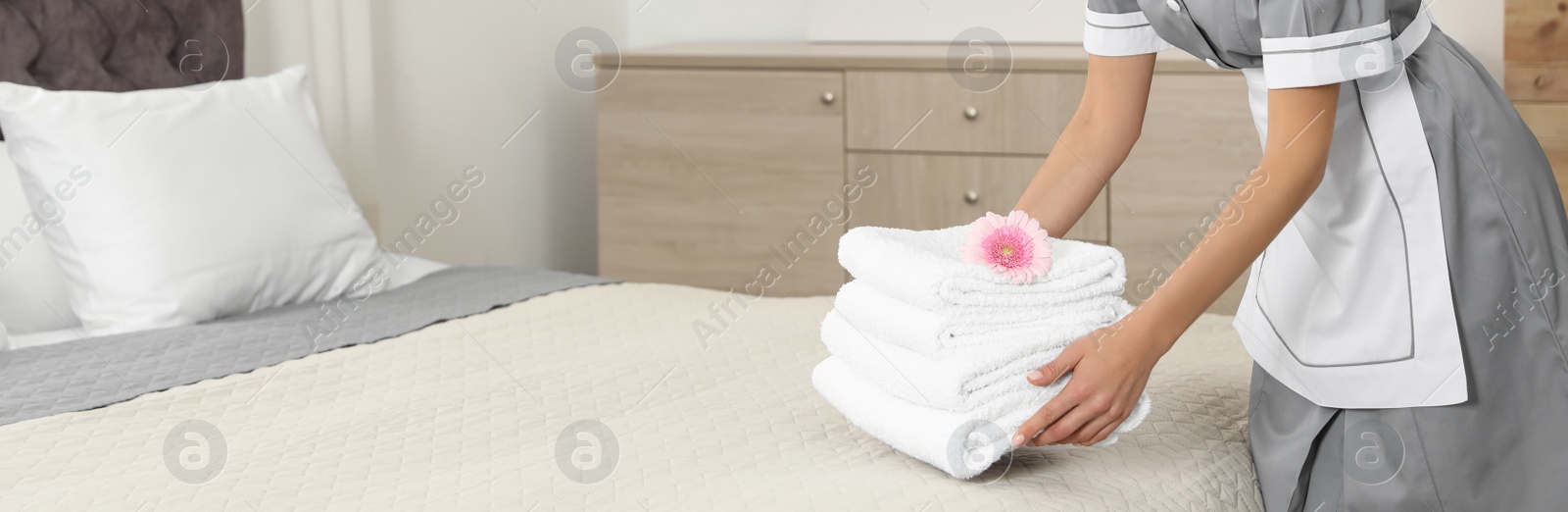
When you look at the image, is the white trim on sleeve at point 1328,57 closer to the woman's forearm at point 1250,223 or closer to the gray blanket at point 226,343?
the woman's forearm at point 1250,223

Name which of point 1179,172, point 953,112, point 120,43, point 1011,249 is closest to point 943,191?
point 953,112

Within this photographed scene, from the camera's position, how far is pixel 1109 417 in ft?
3.08

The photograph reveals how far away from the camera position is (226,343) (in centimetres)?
145

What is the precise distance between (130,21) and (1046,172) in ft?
4.62

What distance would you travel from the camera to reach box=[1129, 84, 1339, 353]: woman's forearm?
36.9 inches

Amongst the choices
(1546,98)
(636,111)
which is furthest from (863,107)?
(1546,98)

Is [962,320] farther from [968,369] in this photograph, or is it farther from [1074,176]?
[1074,176]

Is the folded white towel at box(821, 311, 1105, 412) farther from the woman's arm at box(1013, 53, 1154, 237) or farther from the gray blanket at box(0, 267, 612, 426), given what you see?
the gray blanket at box(0, 267, 612, 426)

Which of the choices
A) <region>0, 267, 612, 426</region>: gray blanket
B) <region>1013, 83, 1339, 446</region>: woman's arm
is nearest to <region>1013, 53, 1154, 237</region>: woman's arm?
<region>1013, 83, 1339, 446</region>: woman's arm

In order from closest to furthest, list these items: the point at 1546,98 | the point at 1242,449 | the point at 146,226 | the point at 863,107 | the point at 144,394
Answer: the point at 1242,449 < the point at 144,394 < the point at 146,226 < the point at 1546,98 < the point at 863,107

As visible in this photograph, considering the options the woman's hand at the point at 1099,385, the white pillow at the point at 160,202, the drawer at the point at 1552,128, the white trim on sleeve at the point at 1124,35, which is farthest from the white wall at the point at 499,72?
the woman's hand at the point at 1099,385

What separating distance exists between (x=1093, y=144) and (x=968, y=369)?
1.23 feet

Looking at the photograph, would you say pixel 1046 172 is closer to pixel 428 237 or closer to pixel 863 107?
pixel 863 107

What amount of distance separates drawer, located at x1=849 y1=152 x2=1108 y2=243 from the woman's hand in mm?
1565
